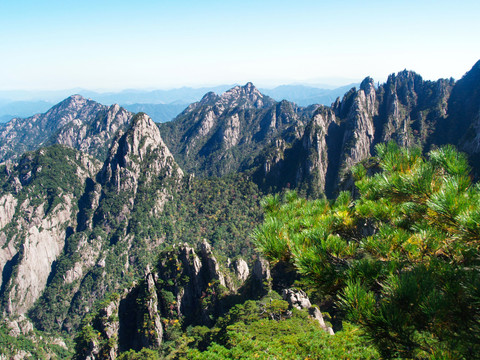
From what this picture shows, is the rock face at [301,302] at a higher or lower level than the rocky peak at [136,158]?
lower

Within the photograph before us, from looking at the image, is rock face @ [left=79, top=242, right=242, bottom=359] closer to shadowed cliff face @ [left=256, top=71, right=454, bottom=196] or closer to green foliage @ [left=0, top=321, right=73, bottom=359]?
green foliage @ [left=0, top=321, right=73, bottom=359]

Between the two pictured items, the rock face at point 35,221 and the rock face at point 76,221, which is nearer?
the rock face at point 35,221

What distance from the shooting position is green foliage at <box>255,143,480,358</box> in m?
3.16

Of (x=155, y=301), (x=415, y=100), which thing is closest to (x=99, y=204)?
(x=155, y=301)

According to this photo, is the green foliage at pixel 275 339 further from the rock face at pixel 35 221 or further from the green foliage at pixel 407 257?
the rock face at pixel 35 221

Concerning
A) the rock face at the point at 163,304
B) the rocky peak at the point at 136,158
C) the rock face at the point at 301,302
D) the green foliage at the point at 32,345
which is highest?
the rocky peak at the point at 136,158

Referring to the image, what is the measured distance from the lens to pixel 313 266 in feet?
13.0

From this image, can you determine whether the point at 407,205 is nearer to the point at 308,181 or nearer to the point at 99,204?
the point at 308,181

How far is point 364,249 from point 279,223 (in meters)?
1.54

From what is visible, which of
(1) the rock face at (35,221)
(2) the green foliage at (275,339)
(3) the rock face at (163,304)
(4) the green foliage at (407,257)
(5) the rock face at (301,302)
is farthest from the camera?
(1) the rock face at (35,221)

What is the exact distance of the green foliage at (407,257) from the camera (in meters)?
3.16

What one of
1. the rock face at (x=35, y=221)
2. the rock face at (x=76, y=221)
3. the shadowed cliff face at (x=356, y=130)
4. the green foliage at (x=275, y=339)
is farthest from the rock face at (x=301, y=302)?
the rock face at (x=35, y=221)

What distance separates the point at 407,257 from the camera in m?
Result: 4.08

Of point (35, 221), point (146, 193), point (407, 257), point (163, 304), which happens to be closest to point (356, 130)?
point (146, 193)
